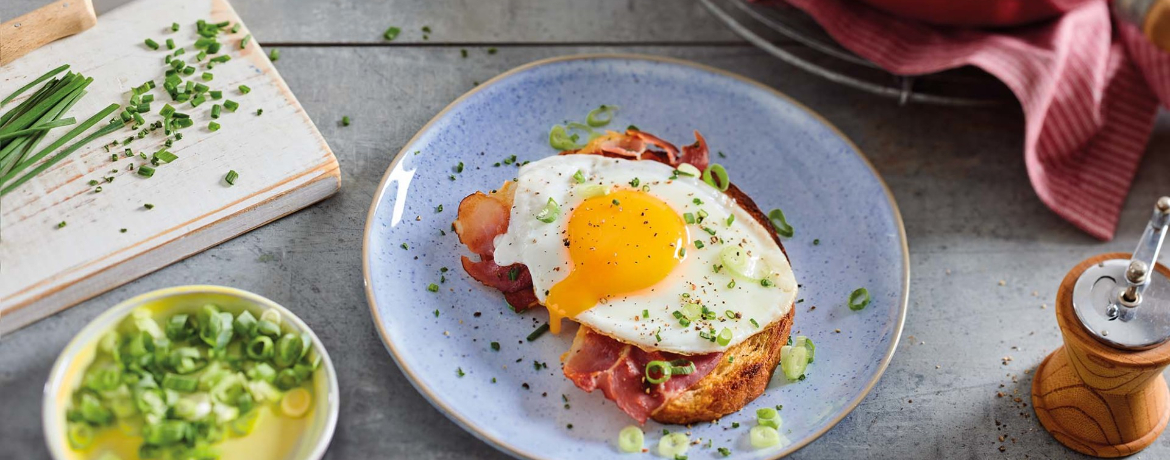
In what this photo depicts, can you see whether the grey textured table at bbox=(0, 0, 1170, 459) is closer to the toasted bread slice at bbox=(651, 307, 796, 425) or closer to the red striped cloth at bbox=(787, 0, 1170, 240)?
the red striped cloth at bbox=(787, 0, 1170, 240)

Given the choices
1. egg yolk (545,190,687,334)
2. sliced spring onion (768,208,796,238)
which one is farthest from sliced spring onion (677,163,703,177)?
sliced spring onion (768,208,796,238)

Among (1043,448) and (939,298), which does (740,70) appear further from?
(1043,448)

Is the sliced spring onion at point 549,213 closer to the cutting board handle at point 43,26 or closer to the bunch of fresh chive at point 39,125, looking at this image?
the bunch of fresh chive at point 39,125

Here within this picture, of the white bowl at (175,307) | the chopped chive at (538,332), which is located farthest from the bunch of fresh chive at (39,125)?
the chopped chive at (538,332)

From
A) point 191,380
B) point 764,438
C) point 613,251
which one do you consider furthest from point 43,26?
point 764,438

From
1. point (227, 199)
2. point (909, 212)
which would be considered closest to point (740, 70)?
point (909, 212)

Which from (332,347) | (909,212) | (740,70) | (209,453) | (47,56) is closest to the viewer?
(209,453)
